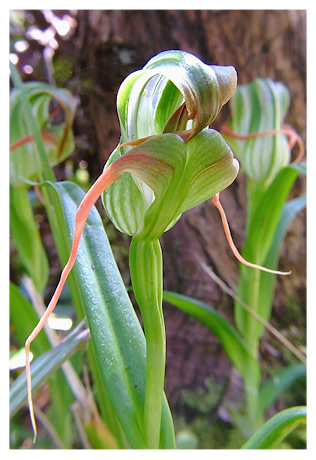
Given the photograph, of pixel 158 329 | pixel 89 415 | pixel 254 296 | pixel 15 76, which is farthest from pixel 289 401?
pixel 15 76

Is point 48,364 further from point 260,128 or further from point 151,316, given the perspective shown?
point 260,128

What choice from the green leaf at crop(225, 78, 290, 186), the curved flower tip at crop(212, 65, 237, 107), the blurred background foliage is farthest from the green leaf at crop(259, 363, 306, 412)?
the curved flower tip at crop(212, 65, 237, 107)

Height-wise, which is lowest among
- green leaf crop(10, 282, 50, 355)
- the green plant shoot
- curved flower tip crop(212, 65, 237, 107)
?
green leaf crop(10, 282, 50, 355)

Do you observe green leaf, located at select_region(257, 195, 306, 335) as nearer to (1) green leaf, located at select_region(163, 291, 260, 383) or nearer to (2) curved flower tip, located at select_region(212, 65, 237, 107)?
(1) green leaf, located at select_region(163, 291, 260, 383)

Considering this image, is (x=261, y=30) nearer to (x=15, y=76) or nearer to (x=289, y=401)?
(x=15, y=76)

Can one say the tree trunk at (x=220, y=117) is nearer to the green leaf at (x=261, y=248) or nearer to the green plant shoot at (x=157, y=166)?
the green leaf at (x=261, y=248)

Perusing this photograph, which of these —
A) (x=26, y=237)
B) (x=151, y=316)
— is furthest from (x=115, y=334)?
(x=26, y=237)
